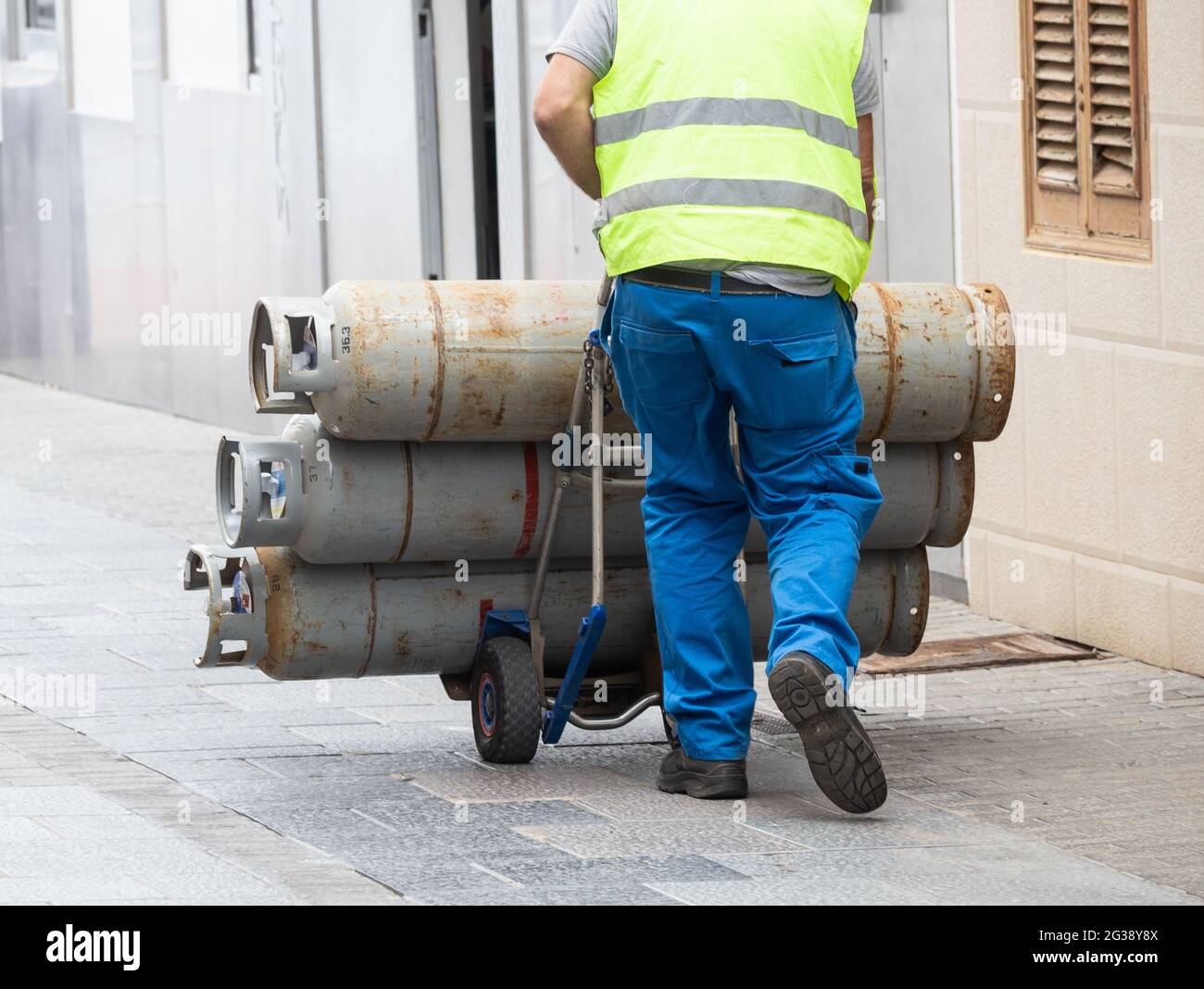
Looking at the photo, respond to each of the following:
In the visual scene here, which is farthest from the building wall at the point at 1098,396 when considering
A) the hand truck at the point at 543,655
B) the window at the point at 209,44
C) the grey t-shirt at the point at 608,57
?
the window at the point at 209,44

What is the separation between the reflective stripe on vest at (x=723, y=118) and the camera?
Answer: 4859 mm

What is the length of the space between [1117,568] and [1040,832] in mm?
2247

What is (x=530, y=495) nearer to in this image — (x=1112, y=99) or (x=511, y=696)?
(x=511, y=696)

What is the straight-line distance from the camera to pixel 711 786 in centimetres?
509

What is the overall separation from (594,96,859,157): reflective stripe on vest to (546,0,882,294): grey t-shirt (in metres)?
0.12

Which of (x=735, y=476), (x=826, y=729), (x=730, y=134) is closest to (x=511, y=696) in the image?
(x=735, y=476)

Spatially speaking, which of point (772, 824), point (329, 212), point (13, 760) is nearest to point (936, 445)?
point (772, 824)

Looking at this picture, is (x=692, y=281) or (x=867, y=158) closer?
(x=692, y=281)

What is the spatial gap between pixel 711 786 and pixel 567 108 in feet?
4.91

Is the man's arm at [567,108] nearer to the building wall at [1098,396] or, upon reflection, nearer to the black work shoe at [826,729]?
the black work shoe at [826,729]

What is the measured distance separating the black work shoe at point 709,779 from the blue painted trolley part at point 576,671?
0.93ft

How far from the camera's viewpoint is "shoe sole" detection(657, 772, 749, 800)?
5078 mm

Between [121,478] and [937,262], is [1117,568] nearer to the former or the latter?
[937,262]

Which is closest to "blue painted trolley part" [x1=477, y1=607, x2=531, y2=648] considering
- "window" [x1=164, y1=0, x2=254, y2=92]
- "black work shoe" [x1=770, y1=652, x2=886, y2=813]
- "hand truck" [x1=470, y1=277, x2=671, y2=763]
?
"hand truck" [x1=470, y1=277, x2=671, y2=763]
